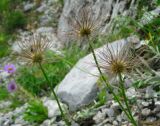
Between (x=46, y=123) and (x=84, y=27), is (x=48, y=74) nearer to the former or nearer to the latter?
(x=46, y=123)

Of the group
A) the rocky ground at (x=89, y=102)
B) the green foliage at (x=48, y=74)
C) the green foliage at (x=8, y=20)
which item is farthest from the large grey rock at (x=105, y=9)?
the green foliage at (x=8, y=20)

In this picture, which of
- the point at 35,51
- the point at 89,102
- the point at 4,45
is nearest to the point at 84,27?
the point at 35,51

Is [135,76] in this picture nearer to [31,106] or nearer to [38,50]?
[38,50]

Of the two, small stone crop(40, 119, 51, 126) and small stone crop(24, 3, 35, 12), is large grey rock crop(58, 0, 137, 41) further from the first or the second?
small stone crop(24, 3, 35, 12)

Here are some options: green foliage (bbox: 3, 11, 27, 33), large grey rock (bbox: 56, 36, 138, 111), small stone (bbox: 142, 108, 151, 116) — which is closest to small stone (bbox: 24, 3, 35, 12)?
green foliage (bbox: 3, 11, 27, 33)

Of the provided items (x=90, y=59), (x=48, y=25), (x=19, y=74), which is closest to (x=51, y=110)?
(x=90, y=59)

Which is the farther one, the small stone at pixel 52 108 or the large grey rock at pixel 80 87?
the small stone at pixel 52 108

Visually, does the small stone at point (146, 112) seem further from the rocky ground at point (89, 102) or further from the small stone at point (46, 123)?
the small stone at point (46, 123)
